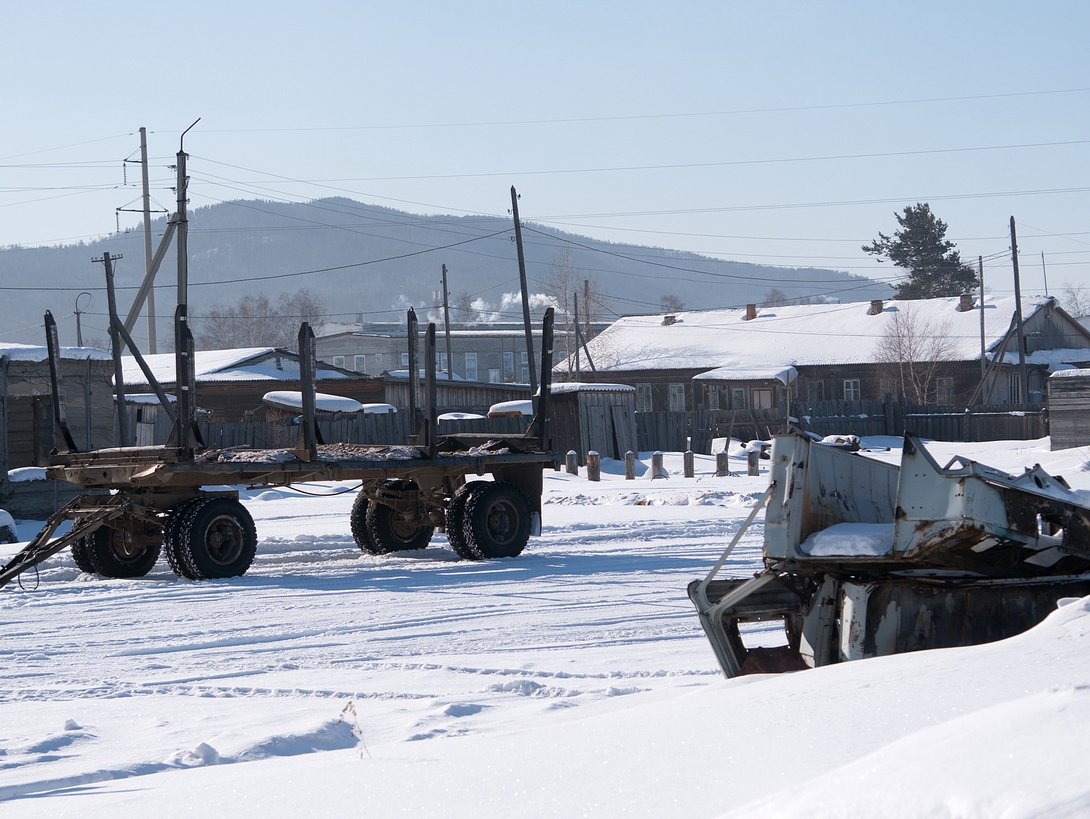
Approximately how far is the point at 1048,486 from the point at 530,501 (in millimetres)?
8671

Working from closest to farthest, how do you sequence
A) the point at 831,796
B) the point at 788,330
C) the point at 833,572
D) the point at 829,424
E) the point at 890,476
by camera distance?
1. the point at 831,796
2. the point at 833,572
3. the point at 890,476
4. the point at 829,424
5. the point at 788,330

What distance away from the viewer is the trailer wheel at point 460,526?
13328 mm

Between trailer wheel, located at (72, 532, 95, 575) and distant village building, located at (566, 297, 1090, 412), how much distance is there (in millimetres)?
37855

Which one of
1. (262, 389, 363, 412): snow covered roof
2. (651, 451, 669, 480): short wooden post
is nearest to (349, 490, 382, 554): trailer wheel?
(651, 451, 669, 480): short wooden post

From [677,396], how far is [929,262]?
30571 mm

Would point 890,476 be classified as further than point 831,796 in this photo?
Yes

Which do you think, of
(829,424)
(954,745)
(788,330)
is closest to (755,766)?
(954,745)

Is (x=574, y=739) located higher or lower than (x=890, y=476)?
lower

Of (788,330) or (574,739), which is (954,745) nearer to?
(574,739)

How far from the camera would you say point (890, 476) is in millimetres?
6848

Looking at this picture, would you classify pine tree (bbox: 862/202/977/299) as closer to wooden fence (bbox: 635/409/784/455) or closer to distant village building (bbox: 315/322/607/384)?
distant village building (bbox: 315/322/607/384)

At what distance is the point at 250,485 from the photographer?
1263 centimetres

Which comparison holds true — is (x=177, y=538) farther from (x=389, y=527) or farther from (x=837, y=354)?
(x=837, y=354)

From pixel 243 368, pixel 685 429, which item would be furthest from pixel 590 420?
pixel 243 368
